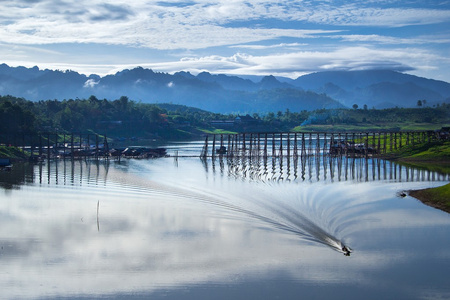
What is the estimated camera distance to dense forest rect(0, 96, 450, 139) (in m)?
120

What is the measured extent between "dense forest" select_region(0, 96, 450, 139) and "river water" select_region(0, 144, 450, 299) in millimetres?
52214

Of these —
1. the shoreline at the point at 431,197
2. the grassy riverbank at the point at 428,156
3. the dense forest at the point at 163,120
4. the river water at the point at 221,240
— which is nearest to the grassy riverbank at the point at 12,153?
the dense forest at the point at 163,120

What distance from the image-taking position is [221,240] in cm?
2488

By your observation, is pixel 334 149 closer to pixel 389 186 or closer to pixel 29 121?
pixel 389 186

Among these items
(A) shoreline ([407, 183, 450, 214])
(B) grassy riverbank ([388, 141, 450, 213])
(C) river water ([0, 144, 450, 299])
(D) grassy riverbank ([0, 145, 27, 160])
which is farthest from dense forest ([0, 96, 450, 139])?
(A) shoreline ([407, 183, 450, 214])

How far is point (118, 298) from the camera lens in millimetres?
17906

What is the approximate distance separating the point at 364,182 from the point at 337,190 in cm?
621

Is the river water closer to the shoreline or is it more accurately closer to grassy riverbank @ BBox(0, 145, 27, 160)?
the shoreline

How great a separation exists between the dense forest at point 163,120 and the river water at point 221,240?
52.2 meters

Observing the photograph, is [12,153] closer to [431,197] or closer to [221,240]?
[221,240]

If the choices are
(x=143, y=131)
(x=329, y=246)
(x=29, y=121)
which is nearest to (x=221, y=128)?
(x=143, y=131)

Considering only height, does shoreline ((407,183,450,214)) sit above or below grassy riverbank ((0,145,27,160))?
below

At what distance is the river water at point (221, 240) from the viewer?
18969 millimetres

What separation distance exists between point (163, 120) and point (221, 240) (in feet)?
413
